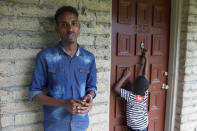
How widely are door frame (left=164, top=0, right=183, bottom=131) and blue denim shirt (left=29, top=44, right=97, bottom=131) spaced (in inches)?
56.4

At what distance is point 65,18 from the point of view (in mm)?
1321

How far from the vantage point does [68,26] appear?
1330 millimetres

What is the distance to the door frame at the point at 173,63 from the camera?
7.49 feet

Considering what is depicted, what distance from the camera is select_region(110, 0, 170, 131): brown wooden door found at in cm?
206

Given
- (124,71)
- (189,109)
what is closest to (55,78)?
(124,71)

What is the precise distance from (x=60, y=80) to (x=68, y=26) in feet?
1.42

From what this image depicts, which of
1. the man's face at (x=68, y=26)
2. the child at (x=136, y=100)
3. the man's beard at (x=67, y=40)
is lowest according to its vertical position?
the child at (x=136, y=100)

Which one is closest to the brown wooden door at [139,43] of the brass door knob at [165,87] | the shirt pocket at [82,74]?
the brass door knob at [165,87]

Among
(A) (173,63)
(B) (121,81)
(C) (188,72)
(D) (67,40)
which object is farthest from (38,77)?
(C) (188,72)

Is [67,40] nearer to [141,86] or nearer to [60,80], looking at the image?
[60,80]

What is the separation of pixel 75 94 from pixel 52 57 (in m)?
0.36

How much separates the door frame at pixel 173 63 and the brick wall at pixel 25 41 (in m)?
1.10

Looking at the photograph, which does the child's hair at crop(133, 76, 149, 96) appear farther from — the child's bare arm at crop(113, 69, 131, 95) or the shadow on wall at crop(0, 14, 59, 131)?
the shadow on wall at crop(0, 14, 59, 131)

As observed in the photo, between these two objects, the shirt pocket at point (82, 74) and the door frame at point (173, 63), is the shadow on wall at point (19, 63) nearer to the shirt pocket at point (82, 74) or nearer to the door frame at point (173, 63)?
the shirt pocket at point (82, 74)
